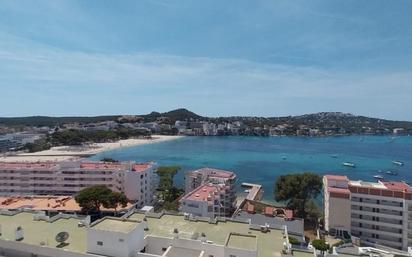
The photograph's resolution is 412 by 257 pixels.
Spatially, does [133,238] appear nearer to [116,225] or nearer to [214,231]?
[116,225]

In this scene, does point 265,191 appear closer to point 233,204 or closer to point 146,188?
point 233,204

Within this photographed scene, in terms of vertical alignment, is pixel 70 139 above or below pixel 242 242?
below

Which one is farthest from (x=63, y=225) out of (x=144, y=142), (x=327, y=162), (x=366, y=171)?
(x=144, y=142)

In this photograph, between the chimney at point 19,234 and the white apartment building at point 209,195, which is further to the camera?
the white apartment building at point 209,195

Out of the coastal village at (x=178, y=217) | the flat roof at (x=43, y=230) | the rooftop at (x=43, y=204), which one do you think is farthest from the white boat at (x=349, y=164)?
the flat roof at (x=43, y=230)

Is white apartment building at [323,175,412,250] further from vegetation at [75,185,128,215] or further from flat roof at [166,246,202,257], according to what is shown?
flat roof at [166,246,202,257]

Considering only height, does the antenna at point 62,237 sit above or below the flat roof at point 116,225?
below

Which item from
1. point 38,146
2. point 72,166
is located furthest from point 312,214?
point 38,146

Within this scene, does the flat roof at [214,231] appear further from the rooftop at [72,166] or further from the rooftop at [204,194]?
the rooftop at [72,166]
